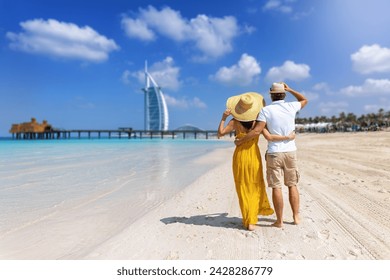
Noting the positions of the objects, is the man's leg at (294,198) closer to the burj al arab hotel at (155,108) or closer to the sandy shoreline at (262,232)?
the sandy shoreline at (262,232)

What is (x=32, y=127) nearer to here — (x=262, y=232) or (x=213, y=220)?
(x=213, y=220)

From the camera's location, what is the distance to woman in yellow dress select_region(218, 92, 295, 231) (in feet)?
10.6

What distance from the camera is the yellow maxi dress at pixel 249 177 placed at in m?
3.29

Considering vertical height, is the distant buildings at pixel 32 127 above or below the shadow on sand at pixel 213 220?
above

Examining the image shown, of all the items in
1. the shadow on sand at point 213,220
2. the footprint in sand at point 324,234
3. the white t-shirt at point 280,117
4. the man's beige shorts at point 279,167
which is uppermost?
the white t-shirt at point 280,117

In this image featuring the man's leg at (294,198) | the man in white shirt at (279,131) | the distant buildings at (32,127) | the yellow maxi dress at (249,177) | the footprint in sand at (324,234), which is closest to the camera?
the footprint in sand at (324,234)

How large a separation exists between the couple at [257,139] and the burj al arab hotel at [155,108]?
137521 mm

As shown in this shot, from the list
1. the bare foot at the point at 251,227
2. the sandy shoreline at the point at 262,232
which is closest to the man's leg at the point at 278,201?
the sandy shoreline at the point at 262,232

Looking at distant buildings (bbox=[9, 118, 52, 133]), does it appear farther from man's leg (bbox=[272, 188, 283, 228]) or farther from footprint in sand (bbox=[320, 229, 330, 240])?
footprint in sand (bbox=[320, 229, 330, 240])

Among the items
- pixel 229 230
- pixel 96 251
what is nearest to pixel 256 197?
pixel 229 230

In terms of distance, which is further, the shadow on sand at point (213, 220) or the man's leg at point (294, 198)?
the shadow on sand at point (213, 220)
